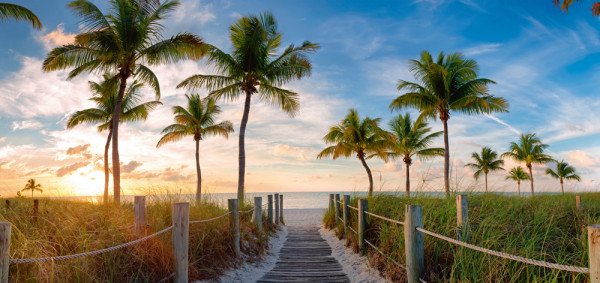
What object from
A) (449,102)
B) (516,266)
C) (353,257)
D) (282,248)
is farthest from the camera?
(449,102)

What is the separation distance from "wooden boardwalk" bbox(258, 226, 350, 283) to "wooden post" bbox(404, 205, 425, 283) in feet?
6.02

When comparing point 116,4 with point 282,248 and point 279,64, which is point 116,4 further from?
point 282,248

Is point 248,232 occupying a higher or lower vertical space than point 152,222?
lower

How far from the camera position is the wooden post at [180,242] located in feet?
14.4

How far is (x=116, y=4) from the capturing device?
1362 cm

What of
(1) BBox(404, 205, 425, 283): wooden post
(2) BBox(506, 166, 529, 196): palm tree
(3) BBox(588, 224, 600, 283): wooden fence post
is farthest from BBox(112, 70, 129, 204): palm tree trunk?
(2) BBox(506, 166, 529, 196): palm tree

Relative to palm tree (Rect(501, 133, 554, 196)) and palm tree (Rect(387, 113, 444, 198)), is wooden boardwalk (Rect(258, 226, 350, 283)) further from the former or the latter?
palm tree (Rect(501, 133, 554, 196))

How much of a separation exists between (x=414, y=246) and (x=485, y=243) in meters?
0.93

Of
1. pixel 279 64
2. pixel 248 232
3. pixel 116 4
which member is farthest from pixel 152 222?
pixel 116 4

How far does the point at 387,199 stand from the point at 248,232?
10.8ft

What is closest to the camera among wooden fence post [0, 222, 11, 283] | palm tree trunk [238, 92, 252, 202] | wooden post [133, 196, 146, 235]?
wooden fence post [0, 222, 11, 283]

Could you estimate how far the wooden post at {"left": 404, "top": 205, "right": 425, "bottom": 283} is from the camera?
426 centimetres

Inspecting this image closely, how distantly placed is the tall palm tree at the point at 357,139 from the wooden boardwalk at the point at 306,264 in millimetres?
13057

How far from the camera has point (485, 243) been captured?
14.4 feet
